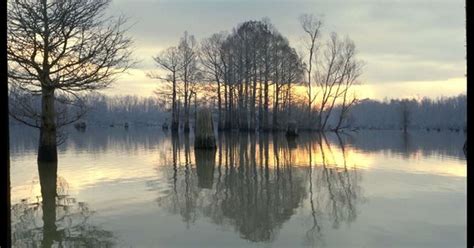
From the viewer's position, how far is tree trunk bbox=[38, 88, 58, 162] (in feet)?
39.1

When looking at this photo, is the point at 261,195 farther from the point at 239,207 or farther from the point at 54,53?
the point at 54,53

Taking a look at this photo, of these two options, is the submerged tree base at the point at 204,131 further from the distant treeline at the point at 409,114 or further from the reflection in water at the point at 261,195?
the distant treeline at the point at 409,114

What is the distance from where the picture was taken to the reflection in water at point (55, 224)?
4250 mm

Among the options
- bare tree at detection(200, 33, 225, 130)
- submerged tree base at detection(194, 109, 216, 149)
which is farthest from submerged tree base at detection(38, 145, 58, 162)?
bare tree at detection(200, 33, 225, 130)

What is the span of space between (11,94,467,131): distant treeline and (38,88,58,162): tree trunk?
40025 mm

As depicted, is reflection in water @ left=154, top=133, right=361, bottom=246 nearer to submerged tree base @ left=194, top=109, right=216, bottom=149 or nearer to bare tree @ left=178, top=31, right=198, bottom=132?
submerged tree base @ left=194, top=109, right=216, bottom=149

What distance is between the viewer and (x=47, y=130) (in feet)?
39.2

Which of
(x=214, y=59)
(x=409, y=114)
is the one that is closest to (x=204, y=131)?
(x=214, y=59)

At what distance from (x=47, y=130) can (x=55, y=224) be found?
25.2ft

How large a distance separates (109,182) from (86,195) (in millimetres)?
1435

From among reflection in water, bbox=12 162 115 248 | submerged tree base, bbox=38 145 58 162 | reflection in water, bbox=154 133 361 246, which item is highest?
submerged tree base, bbox=38 145 58 162

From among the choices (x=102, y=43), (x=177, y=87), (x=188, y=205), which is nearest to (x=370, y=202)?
(x=188, y=205)

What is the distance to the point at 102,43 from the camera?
12219mm

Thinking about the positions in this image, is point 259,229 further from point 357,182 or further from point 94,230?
point 357,182
